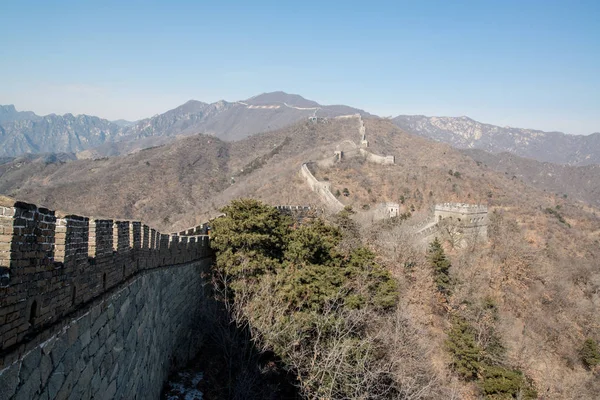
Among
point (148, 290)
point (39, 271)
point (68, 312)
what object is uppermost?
point (39, 271)

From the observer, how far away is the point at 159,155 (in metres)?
103

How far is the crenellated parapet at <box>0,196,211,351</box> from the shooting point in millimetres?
2777

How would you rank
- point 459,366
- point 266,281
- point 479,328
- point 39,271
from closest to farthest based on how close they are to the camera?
1. point 39,271
2. point 266,281
3. point 459,366
4. point 479,328

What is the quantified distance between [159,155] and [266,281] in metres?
96.4

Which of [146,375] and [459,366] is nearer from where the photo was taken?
[146,375]

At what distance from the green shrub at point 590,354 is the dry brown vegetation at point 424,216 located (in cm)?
37

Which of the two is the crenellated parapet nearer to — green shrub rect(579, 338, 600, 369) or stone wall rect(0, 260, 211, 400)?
stone wall rect(0, 260, 211, 400)

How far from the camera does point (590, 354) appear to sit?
23562 millimetres

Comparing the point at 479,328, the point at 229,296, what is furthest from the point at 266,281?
the point at 479,328

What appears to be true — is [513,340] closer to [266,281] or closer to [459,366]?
[459,366]

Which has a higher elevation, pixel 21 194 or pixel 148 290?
pixel 148 290

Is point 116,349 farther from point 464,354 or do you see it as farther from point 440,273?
point 440,273

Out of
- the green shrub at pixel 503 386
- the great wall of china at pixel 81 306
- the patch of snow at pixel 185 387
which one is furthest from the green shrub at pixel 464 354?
the great wall of china at pixel 81 306

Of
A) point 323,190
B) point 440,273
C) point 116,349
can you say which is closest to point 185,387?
point 116,349
